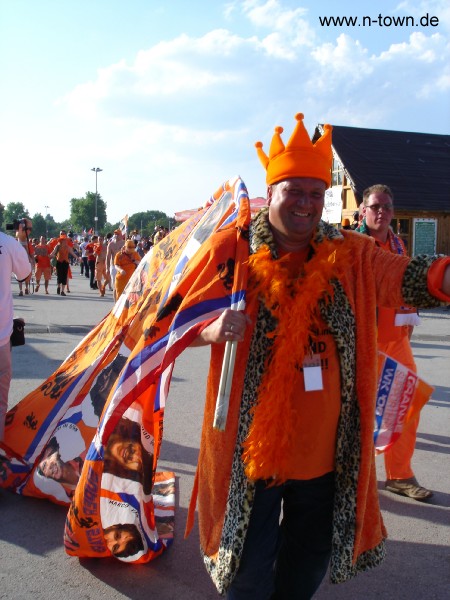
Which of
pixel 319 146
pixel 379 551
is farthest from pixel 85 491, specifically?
pixel 319 146

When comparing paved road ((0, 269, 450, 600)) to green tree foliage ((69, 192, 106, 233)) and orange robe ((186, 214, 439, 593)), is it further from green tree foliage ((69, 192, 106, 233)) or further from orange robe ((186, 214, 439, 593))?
green tree foliage ((69, 192, 106, 233))

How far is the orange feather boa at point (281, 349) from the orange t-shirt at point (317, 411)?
0.04 metres

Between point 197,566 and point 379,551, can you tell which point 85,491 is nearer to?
point 197,566

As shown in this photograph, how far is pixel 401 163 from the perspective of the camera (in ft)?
79.8

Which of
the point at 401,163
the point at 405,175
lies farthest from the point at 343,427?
the point at 401,163

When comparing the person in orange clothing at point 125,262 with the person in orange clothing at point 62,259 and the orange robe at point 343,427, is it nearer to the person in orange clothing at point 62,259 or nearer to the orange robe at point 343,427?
the orange robe at point 343,427

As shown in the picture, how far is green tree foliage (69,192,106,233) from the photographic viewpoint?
329ft

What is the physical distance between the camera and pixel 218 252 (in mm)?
2170

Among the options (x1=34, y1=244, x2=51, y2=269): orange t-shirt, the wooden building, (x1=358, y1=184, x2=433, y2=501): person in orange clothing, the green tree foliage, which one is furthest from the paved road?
the green tree foliage

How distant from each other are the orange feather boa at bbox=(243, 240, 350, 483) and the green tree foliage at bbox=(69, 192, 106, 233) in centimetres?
9852

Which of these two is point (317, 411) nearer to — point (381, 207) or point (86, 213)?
point (381, 207)

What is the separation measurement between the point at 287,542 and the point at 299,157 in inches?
59.3

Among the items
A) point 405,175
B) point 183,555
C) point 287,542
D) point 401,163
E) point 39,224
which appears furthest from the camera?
point 39,224

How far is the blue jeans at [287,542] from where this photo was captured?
2137 millimetres
